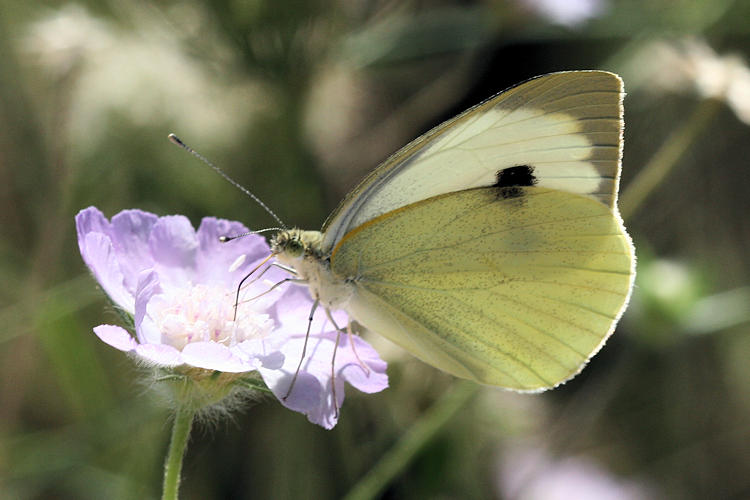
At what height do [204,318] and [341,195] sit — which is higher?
[204,318]

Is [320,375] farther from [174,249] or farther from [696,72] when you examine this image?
[696,72]

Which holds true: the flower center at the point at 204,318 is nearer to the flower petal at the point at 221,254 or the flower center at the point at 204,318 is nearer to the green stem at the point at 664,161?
the flower petal at the point at 221,254

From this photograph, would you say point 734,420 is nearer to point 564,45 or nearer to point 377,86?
point 564,45

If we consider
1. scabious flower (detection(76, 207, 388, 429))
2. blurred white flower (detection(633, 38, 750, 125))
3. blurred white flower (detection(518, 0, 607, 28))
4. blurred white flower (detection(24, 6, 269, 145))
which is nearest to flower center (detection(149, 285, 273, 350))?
scabious flower (detection(76, 207, 388, 429))

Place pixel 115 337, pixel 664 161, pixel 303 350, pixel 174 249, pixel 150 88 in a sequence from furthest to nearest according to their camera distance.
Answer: pixel 150 88 → pixel 664 161 → pixel 174 249 → pixel 303 350 → pixel 115 337

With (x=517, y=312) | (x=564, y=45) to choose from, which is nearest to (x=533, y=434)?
(x=517, y=312)

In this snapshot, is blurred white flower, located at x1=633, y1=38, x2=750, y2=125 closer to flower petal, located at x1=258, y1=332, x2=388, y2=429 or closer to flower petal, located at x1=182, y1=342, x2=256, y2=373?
flower petal, located at x1=258, y1=332, x2=388, y2=429

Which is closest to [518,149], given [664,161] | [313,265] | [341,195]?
[313,265]
